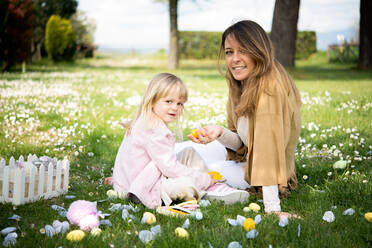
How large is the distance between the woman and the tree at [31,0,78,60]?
27.8m

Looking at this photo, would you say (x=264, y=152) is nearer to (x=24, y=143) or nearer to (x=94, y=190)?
(x=94, y=190)

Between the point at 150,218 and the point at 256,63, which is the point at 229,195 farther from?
the point at 256,63

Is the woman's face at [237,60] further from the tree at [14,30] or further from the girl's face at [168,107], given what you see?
the tree at [14,30]

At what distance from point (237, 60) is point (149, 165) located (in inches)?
48.7

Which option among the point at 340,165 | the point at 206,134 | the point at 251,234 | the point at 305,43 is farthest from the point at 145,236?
the point at 305,43

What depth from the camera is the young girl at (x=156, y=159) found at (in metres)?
3.12

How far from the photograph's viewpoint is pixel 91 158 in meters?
4.73

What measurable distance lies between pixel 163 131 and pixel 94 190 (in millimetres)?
1030

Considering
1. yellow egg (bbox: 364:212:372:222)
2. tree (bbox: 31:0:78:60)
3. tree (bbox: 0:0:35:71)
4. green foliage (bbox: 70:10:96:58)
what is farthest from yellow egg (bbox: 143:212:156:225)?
green foliage (bbox: 70:10:96:58)

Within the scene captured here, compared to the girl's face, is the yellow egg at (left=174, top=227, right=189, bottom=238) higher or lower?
lower

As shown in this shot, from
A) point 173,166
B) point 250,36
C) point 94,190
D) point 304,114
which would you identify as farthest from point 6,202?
point 304,114

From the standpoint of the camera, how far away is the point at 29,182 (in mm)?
3037

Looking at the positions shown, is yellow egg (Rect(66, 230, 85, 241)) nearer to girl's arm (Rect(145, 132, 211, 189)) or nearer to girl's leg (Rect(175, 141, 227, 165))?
girl's arm (Rect(145, 132, 211, 189))

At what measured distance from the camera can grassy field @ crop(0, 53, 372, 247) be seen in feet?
7.90
